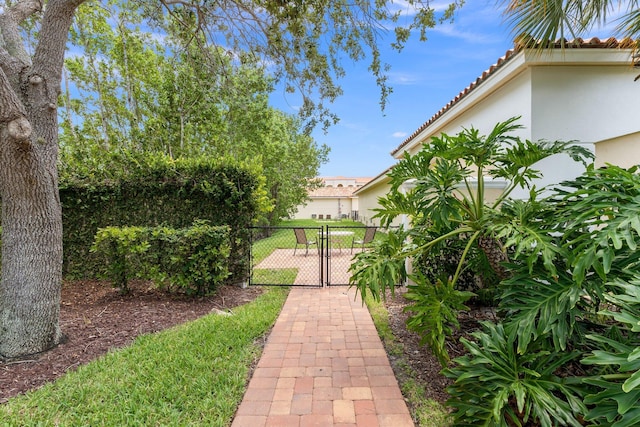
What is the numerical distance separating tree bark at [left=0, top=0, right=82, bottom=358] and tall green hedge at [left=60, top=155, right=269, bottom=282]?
7.87 ft

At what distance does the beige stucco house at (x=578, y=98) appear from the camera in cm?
418

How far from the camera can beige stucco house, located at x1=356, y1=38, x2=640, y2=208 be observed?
4.18 metres

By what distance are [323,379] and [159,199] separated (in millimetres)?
4937

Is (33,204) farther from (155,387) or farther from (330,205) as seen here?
(330,205)

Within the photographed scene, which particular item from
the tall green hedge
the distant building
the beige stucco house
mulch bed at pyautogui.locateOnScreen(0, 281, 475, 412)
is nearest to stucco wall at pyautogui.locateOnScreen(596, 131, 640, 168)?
the beige stucco house

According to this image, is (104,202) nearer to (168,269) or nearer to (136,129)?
(168,269)

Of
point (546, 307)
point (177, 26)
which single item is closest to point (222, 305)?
point (546, 307)

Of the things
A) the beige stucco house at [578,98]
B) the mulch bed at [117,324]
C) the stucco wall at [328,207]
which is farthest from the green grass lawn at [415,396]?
the stucco wall at [328,207]

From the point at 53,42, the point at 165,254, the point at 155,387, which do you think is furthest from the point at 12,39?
the point at 155,387

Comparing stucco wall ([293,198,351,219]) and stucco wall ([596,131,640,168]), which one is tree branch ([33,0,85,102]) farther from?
stucco wall ([293,198,351,219])

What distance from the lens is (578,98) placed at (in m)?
4.36

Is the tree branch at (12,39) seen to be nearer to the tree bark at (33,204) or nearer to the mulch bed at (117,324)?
the tree bark at (33,204)

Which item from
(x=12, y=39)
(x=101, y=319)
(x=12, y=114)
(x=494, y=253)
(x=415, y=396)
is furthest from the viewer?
(x=101, y=319)

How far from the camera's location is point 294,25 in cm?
443
